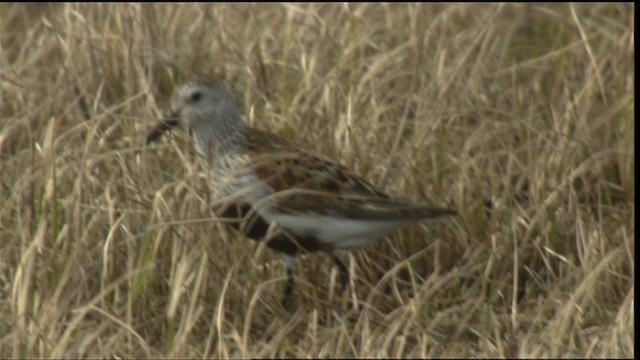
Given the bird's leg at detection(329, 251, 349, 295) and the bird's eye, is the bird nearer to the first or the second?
the bird's leg at detection(329, 251, 349, 295)

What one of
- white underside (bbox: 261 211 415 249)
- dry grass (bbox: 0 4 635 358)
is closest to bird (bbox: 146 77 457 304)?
white underside (bbox: 261 211 415 249)

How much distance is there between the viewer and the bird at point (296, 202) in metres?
6.11

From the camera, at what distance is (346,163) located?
6914 millimetres

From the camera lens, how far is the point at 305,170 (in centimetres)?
625

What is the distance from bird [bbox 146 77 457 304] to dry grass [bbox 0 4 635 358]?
0.16 metres

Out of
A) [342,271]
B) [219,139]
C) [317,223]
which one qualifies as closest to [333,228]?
[317,223]

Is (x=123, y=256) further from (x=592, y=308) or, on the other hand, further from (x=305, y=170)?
(x=592, y=308)

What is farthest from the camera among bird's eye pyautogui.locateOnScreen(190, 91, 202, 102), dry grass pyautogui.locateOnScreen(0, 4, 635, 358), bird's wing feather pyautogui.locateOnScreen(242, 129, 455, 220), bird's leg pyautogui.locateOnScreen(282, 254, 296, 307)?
bird's eye pyautogui.locateOnScreen(190, 91, 202, 102)

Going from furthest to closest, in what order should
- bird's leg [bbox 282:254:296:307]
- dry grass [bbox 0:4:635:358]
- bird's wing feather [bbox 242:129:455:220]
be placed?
bird's leg [bbox 282:254:296:307]
bird's wing feather [bbox 242:129:455:220]
dry grass [bbox 0:4:635:358]

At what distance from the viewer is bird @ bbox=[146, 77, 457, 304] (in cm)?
611

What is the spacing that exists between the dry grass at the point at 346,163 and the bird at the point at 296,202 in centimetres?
16

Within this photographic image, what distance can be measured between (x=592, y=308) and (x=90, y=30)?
10.1 feet

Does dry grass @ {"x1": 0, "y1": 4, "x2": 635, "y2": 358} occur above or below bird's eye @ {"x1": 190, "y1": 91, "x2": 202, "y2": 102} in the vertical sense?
below

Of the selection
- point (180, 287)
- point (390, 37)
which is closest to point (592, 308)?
point (180, 287)
